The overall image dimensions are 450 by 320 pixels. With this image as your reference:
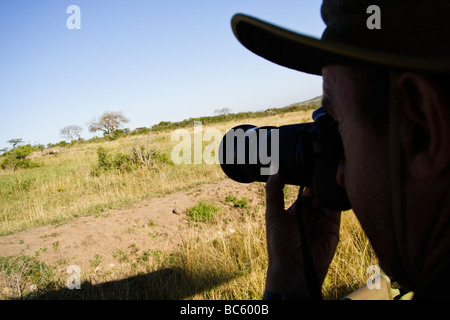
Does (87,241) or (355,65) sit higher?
(355,65)

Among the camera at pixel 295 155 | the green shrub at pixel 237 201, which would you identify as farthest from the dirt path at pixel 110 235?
the camera at pixel 295 155

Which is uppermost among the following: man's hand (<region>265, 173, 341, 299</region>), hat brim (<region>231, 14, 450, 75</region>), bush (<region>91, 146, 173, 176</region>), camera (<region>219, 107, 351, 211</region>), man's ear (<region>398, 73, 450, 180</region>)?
hat brim (<region>231, 14, 450, 75</region>)

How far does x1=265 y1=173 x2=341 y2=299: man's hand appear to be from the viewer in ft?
4.42

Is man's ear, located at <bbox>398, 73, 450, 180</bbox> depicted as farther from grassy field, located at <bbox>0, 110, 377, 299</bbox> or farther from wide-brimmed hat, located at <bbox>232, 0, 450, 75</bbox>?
grassy field, located at <bbox>0, 110, 377, 299</bbox>

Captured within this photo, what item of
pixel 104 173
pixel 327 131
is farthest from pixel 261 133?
pixel 104 173

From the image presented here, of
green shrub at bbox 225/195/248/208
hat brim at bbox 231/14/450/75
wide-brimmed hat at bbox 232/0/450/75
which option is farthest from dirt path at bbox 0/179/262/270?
wide-brimmed hat at bbox 232/0/450/75

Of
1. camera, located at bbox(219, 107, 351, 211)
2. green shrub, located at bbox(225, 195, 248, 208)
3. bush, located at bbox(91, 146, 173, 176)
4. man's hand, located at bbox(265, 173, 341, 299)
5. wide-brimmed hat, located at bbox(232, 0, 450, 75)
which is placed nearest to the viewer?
wide-brimmed hat, located at bbox(232, 0, 450, 75)

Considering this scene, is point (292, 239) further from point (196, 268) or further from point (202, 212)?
point (202, 212)

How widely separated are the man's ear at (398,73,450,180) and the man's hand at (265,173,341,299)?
78 centimetres

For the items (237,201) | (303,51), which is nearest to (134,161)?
(237,201)

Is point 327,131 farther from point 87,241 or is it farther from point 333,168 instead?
point 87,241

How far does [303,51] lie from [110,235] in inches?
157

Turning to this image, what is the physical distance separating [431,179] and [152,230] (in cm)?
417

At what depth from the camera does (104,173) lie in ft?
32.4
